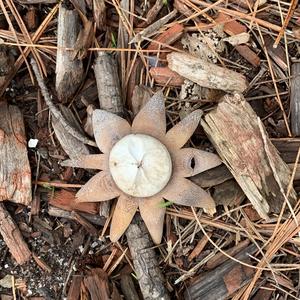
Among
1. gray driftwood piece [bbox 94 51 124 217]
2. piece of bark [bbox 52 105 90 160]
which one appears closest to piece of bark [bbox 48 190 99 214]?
piece of bark [bbox 52 105 90 160]

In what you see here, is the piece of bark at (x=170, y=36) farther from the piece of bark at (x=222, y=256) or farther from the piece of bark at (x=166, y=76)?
the piece of bark at (x=222, y=256)

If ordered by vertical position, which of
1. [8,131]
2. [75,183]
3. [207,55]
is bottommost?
[75,183]

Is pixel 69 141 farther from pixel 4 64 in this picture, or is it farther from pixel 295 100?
pixel 295 100

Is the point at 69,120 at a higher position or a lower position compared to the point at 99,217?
higher

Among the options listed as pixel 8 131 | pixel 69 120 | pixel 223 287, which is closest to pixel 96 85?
pixel 69 120

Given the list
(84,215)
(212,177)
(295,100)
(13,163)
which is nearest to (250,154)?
(212,177)

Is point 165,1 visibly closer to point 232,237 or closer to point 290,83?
point 290,83
